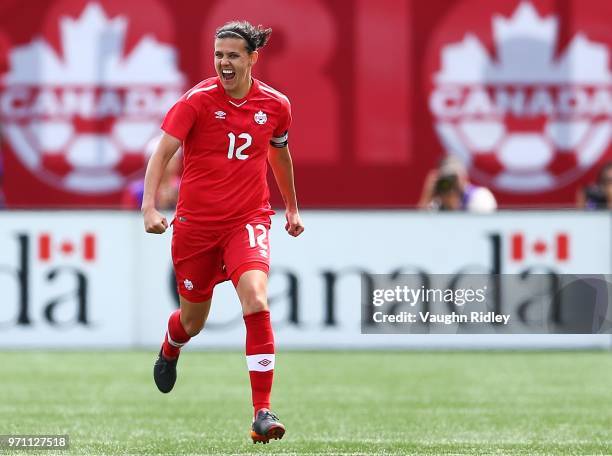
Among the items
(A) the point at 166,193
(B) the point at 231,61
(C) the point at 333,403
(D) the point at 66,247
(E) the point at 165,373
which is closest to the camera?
(B) the point at 231,61

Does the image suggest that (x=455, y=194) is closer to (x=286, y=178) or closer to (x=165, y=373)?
(x=165, y=373)

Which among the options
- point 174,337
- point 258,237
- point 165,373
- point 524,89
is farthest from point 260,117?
point 524,89

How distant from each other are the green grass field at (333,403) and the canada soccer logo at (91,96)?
531cm

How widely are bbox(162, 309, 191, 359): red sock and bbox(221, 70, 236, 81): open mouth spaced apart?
1588mm

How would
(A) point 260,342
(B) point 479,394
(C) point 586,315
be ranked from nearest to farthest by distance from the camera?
(A) point 260,342, (B) point 479,394, (C) point 586,315

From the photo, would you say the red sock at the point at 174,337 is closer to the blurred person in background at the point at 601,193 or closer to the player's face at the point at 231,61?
the player's face at the point at 231,61

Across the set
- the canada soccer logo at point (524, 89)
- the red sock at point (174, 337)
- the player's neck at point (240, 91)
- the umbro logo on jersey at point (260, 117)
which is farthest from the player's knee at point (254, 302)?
the canada soccer logo at point (524, 89)

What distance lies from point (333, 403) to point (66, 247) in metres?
4.80

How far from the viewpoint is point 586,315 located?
39.9 ft

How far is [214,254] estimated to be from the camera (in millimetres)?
7996

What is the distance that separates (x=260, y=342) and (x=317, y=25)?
1201cm

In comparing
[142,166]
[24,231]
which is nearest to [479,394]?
[24,231]

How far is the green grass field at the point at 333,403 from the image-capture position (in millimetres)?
7988

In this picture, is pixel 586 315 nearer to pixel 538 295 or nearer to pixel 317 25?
pixel 538 295
